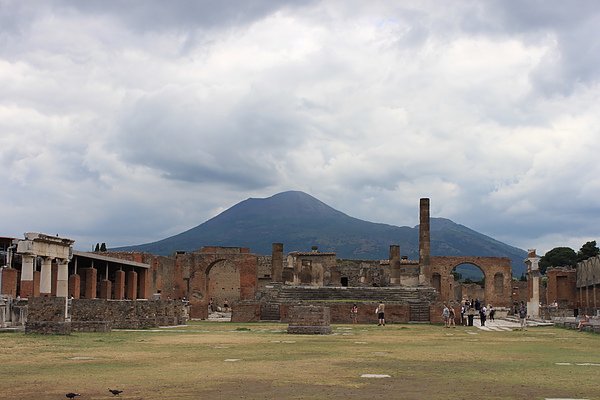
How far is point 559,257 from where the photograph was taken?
10219 centimetres

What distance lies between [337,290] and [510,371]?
29.1m

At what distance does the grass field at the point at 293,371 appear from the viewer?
810 cm

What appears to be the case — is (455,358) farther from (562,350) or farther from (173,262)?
(173,262)

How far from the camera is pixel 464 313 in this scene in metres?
34.1

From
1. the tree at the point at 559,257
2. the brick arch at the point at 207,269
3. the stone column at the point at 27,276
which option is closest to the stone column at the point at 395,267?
the brick arch at the point at 207,269

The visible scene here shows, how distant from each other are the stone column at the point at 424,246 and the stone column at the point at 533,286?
23.2 ft

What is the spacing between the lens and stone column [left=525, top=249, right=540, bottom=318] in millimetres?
43438

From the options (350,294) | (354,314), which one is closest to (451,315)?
(354,314)

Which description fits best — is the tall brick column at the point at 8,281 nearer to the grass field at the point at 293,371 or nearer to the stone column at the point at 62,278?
the stone column at the point at 62,278

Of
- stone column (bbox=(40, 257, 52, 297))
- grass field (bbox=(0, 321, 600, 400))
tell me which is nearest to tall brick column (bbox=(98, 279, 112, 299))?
stone column (bbox=(40, 257, 52, 297))

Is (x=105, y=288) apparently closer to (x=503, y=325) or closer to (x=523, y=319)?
(x=503, y=325)

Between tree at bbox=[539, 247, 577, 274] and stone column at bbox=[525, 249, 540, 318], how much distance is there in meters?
59.1

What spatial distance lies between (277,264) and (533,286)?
16936 millimetres

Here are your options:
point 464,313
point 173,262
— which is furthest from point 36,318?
point 173,262
